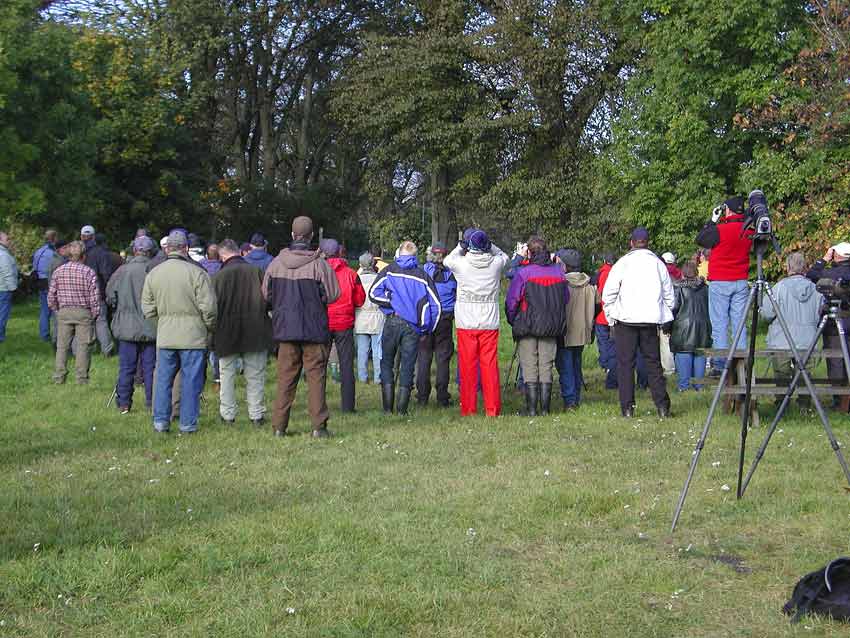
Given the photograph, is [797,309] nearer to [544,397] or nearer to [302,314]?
[544,397]

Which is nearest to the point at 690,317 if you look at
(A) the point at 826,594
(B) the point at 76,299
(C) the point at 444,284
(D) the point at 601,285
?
(D) the point at 601,285

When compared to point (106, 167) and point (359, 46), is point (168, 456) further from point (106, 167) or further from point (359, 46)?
point (359, 46)

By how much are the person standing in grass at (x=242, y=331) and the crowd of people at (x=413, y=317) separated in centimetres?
1

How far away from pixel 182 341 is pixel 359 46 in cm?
3166

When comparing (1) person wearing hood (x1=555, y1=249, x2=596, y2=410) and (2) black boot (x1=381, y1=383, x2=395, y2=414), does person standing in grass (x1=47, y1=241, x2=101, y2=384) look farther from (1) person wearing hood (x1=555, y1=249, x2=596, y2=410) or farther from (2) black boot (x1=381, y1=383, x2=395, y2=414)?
(1) person wearing hood (x1=555, y1=249, x2=596, y2=410)

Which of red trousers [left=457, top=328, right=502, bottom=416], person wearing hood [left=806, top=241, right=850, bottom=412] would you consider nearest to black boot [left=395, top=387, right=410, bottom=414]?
red trousers [left=457, top=328, right=502, bottom=416]

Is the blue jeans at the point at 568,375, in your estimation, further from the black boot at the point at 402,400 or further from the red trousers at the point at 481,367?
the black boot at the point at 402,400

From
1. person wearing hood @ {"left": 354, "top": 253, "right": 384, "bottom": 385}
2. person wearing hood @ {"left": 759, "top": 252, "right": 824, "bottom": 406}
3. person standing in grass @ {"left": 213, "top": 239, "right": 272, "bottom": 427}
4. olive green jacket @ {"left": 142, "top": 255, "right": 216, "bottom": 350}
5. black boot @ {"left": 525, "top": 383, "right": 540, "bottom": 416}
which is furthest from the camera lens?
person wearing hood @ {"left": 354, "top": 253, "right": 384, "bottom": 385}

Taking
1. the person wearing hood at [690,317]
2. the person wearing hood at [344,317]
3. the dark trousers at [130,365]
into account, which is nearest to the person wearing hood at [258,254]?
the person wearing hood at [344,317]

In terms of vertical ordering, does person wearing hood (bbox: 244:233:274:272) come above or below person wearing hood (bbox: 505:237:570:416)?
above

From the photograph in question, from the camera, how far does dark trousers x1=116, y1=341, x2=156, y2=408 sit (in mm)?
12672

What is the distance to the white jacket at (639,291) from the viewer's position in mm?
11930

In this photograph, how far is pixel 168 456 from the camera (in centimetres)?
997

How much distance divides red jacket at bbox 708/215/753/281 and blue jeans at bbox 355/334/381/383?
490 cm
